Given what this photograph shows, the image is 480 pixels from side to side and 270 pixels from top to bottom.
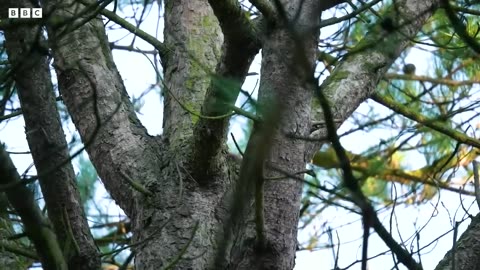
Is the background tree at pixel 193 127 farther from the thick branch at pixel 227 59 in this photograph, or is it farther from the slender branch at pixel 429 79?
the slender branch at pixel 429 79

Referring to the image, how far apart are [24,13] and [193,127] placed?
0.55 meters

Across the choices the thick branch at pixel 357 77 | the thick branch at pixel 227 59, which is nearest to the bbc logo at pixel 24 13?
the thick branch at pixel 227 59

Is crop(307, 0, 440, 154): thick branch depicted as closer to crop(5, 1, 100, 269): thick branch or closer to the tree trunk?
the tree trunk

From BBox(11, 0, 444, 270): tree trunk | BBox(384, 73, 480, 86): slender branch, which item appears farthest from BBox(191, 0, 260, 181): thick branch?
Result: BBox(384, 73, 480, 86): slender branch

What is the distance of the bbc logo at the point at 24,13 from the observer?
174 cm

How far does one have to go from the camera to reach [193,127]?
2152 millimetres

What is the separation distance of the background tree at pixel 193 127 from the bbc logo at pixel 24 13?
1.1 inches

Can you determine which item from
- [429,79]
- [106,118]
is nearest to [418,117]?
[106,118]

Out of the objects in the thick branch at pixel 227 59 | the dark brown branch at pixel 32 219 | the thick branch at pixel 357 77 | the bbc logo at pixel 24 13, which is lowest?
the dark brown branch at pixel 32 219

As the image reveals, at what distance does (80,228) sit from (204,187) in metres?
0.48

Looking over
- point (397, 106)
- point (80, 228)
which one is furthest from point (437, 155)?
point (80, 228)

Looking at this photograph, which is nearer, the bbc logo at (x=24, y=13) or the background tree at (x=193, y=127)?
the background tree at (x=193, y=127)

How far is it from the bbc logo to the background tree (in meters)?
0.03

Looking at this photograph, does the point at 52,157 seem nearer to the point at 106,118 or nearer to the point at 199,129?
the point at 199,129
